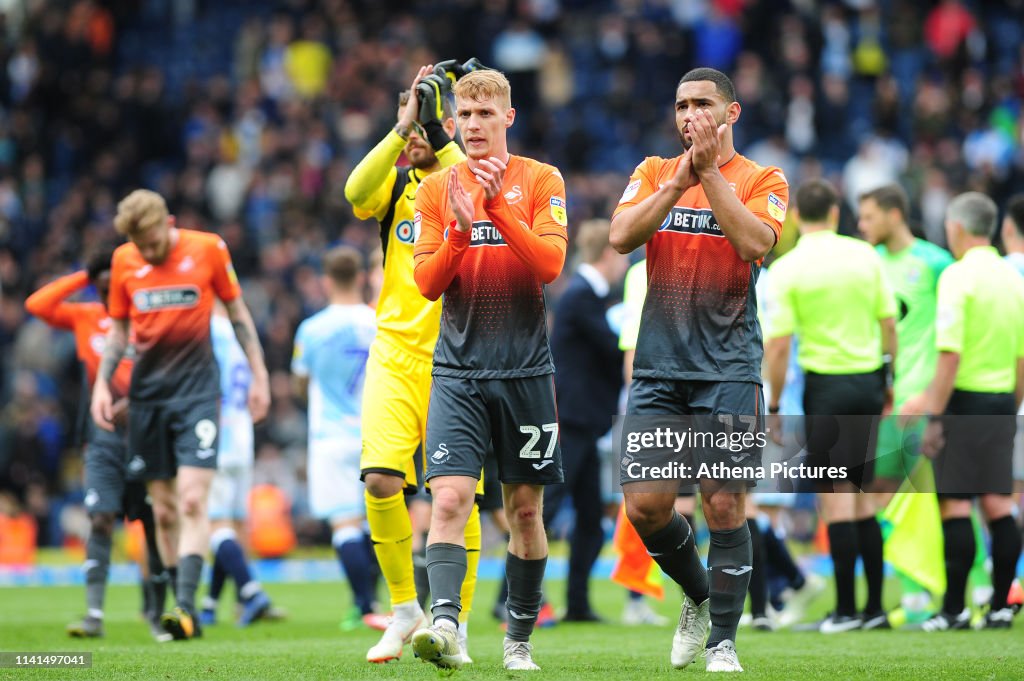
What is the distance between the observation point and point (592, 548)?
36.1ft

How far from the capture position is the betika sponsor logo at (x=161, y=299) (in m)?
9.63

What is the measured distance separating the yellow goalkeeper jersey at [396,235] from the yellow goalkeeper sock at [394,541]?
2.61 ft

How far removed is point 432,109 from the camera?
7430 mm

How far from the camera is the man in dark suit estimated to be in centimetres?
1097

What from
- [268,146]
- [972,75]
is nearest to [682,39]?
[972,75]

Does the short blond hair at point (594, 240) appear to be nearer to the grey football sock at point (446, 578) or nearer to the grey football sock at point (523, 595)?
the grey football sock at point (523, 595)

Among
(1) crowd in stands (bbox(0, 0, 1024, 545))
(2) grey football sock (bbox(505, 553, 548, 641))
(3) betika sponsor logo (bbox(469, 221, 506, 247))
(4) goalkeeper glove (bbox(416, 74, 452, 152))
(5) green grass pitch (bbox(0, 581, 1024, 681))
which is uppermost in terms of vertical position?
(1) crowd in stands (bbox(0, 0, 1024, 545))

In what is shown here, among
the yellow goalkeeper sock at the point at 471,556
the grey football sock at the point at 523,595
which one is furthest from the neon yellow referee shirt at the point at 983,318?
the grey football sock at the point at 523,595

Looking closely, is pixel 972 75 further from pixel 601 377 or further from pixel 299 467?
pixel 601 377

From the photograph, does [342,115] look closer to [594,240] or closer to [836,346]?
[594,240]

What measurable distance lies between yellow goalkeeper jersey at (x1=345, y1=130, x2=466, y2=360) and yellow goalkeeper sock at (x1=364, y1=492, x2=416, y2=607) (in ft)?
2.61

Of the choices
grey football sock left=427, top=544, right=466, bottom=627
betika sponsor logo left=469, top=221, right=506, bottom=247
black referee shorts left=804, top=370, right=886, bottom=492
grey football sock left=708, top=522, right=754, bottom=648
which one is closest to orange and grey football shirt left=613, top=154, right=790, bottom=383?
betika sponsor logo left=469, top=221, right=506, bottom=247

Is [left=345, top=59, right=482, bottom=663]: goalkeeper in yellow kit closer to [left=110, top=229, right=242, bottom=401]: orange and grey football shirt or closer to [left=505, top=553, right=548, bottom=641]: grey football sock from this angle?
[left=505, top=553, right=548, bottom=641]: grey football sock

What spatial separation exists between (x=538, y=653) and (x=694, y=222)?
2612 mm
